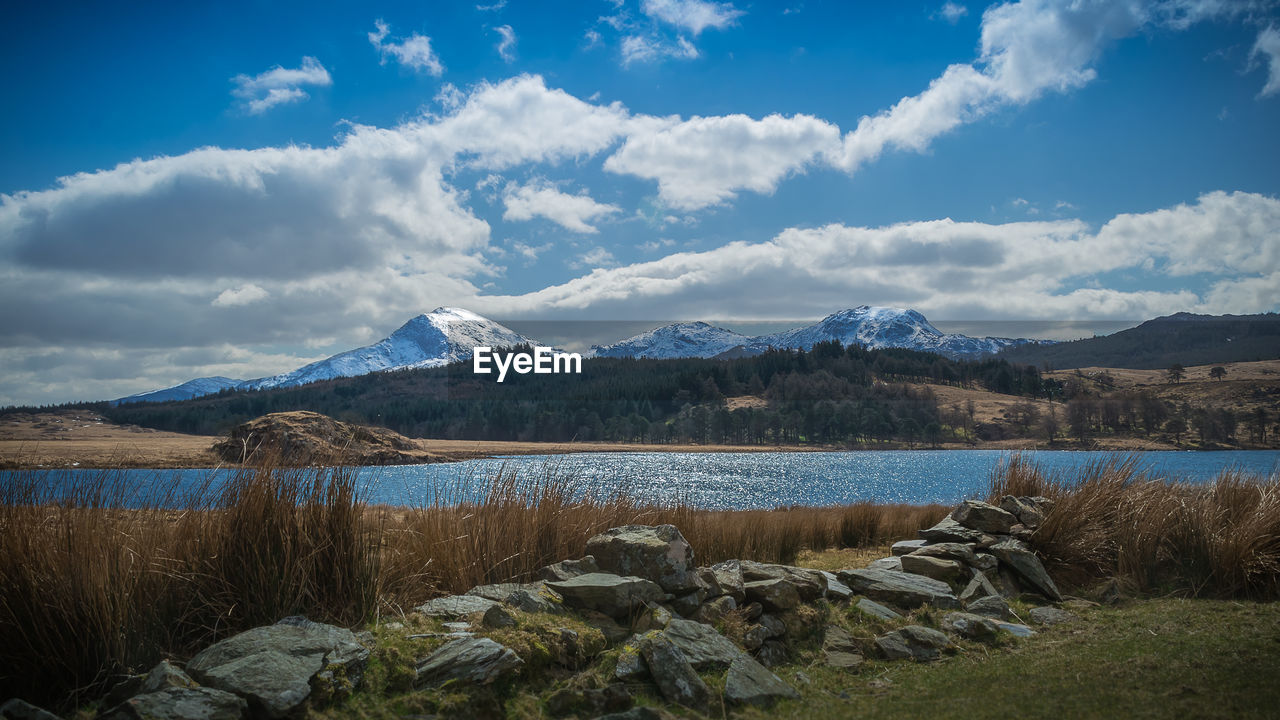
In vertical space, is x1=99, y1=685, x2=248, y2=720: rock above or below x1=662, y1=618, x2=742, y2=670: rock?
above

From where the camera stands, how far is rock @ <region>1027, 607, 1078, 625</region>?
6766 mm

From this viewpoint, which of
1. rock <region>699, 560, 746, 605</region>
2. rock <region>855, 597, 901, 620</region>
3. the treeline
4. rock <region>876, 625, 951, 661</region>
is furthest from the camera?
the treeline

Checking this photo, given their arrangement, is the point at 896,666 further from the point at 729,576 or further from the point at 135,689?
the point at 135,689

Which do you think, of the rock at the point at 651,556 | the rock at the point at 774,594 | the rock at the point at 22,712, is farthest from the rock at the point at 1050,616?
the rock at the point at 22,712

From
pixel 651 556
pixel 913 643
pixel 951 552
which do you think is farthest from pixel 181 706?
pixel 951 552

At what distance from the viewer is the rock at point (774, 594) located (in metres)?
6.04

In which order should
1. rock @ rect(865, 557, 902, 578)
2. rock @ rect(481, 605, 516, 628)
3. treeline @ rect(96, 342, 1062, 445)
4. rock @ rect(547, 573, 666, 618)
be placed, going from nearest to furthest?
rock @ rect(481, 605, 516, 628) → rock @ rect(547, 573, 666, 618) → rock @ rect(865, 557, 902, 578) → treeline @ rect(96, 342, 1062, 445)

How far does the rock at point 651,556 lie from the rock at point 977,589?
3338 millimetres

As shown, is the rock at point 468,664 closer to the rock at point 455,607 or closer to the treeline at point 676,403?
the rock at point 455,607

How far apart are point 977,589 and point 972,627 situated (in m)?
1.35

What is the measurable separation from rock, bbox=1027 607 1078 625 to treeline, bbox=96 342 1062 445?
97.1 metres

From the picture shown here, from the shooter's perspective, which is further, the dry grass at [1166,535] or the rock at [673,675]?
the dry grass at [1166,535]

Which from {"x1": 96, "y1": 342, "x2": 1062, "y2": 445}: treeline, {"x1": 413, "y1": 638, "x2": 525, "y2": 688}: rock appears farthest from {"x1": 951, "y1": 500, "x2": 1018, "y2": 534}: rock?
{"x1": 96, "y1": 342, "x2": 1062, "y2": 445}: treeline

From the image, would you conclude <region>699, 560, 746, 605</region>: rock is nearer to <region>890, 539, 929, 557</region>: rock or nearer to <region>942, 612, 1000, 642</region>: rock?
<region>942, 612, 1000, 642</region>: rock
